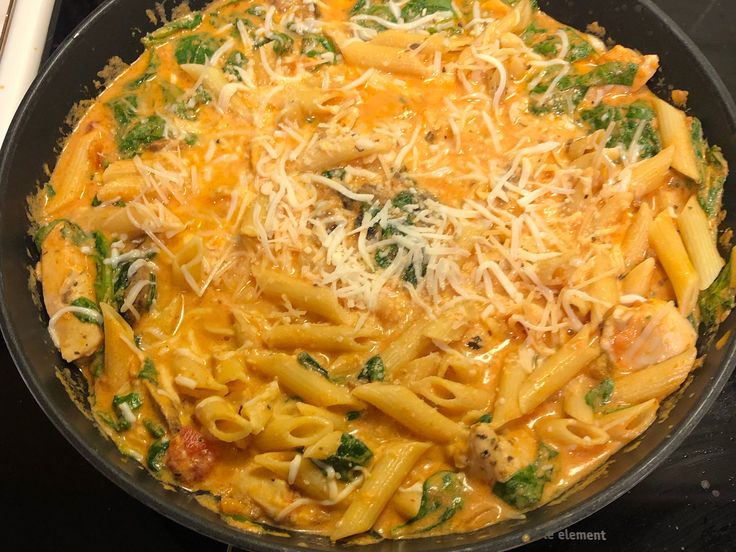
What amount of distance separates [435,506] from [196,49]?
264cm

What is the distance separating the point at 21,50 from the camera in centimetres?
389

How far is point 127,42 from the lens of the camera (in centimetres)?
360

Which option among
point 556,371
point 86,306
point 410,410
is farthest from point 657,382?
point 86,306

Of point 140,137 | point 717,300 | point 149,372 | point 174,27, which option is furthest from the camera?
point 174,27

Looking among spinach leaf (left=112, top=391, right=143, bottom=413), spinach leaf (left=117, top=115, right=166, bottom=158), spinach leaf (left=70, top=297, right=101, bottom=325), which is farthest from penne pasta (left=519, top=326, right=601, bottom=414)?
spinach leaf (left=117, top=115, right=166, bottom=158)

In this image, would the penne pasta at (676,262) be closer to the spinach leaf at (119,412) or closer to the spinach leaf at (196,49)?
the spinach leaf at (119,412)

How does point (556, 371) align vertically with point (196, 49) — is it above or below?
above

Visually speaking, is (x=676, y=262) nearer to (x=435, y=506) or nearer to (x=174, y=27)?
(x=435, y=506)

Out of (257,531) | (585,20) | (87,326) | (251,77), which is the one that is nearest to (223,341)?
(87,326)

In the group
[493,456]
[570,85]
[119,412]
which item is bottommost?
[119,412]

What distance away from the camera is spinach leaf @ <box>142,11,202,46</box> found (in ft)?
12.1

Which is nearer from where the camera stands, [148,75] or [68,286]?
[68,286]

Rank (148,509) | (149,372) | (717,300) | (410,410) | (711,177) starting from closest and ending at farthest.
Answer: (410,410) → (149,372) → (717,300) → (148,509) → (711,177)

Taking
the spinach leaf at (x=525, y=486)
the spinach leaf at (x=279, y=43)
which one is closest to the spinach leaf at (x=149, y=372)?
the spinach leaf at (x=525, y=486)
